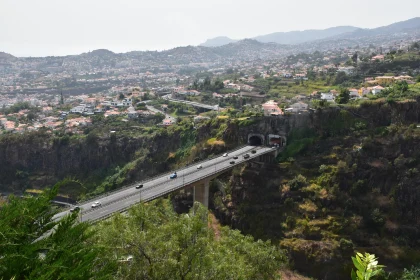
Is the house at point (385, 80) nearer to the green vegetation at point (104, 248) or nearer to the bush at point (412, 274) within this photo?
the bush at point (412, 274)

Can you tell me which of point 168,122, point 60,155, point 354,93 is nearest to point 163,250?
point 354,93

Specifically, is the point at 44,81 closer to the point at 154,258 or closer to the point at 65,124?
the point at 65,124

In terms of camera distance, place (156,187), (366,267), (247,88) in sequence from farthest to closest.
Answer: (247,88), (156,187), (366,267)

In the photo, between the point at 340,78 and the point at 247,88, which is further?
the point at 247,88

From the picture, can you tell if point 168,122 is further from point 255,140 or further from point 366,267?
point 366,267

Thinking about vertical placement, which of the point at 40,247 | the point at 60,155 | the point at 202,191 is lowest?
the point at 60,155

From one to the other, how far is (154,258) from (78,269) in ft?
17.1

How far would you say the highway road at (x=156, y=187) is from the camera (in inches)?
1147

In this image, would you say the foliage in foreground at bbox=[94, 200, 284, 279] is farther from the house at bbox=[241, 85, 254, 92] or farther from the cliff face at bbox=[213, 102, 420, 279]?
the house at bbox=[241, 85, 254, 92]

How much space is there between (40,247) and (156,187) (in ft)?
87.6

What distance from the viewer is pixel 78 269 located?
8.99m

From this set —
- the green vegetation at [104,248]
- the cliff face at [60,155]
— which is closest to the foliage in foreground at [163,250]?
the green vegetation at [104,248]

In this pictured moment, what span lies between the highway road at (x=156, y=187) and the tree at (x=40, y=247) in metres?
15.1

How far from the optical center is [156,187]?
3597 cm
